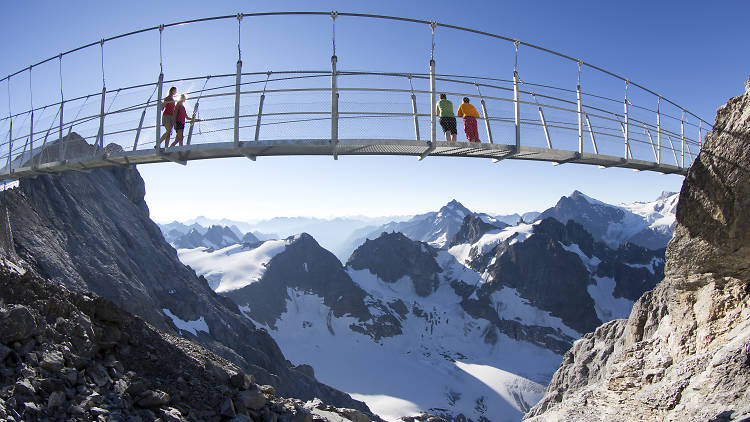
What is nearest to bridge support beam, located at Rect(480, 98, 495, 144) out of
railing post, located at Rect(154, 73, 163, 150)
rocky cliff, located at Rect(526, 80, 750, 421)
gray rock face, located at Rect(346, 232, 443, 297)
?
rocky cliff, located at Rect(526, 80, 750, 421)

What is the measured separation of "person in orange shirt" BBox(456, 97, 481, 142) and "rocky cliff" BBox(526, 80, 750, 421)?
6.88 meters

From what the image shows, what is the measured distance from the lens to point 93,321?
13.8 meters

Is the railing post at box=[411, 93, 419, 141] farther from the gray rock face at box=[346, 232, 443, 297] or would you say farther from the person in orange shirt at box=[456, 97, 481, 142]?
the gray rock face at box=[346, 232, 443, 297]

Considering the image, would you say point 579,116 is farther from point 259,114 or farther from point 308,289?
point 308,289

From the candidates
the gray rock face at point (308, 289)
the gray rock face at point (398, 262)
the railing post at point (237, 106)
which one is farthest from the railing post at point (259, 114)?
the gray rock face at point (398, 262)

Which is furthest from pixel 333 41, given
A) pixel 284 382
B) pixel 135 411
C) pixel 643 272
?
pixel 643 272

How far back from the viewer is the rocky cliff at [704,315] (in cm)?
1187

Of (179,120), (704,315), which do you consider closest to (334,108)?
(179,120)

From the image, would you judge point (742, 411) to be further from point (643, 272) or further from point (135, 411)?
point (643, 272)

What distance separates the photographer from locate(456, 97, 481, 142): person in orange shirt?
1285 centimetres

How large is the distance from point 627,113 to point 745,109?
14.2 ft

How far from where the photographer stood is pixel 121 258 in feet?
145

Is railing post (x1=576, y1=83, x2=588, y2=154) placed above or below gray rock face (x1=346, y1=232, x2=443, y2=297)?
above

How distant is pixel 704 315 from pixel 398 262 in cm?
17380
